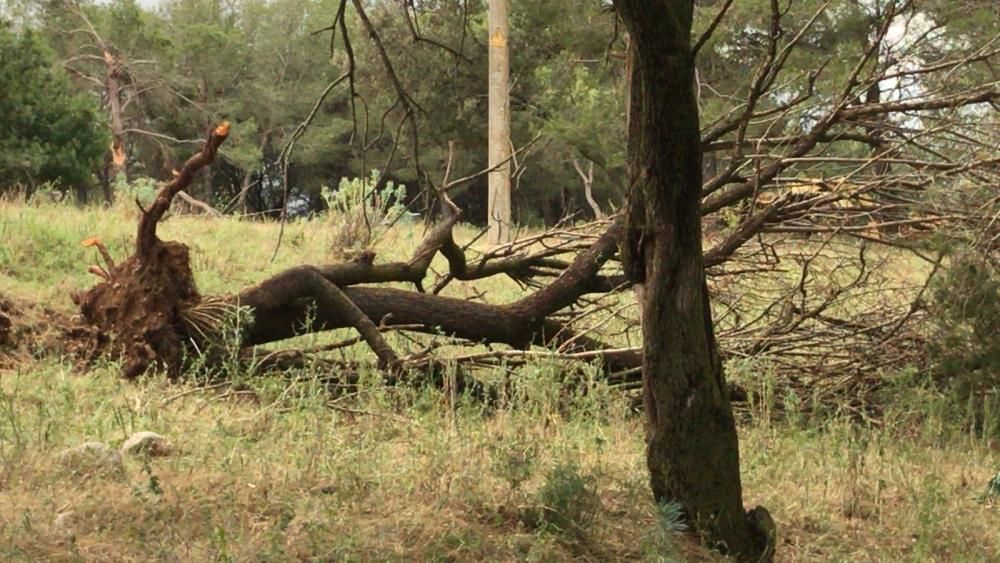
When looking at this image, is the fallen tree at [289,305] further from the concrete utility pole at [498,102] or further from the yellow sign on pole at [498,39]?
the yellow sign on pole at [498,39]

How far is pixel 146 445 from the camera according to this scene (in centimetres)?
427

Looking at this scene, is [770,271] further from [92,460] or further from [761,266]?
[92,460]

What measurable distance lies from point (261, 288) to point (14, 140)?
13.2 meters

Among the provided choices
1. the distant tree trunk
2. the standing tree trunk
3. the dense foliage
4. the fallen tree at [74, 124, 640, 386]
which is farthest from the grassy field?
the distant tree trunk

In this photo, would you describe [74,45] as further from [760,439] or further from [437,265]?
[760,439]

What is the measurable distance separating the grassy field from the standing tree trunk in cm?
17

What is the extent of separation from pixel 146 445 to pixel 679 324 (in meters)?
2.20

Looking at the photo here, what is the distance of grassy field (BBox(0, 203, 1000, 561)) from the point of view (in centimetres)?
351

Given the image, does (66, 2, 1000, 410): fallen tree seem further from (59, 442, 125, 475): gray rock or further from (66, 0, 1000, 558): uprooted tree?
(59, 442, 125, 475): gray rock

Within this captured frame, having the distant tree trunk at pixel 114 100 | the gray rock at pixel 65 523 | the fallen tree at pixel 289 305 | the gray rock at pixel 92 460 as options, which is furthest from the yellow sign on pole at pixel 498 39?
the gray rock at pixel 65 523

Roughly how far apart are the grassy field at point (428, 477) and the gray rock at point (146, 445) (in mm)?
52

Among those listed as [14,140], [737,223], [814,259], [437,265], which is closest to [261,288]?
[737,223]

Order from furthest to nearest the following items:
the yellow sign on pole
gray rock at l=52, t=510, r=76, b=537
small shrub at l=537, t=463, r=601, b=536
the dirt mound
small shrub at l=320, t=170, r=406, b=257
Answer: the yellow sign on pole, small shrub at l=320, t=170, r=406, b=257, the dirt mound, small shrub at l=537, t=463, r=601, b=536, gray rock at l=52, t=510, r=76, b=537

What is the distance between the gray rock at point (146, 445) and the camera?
4.23 metres
